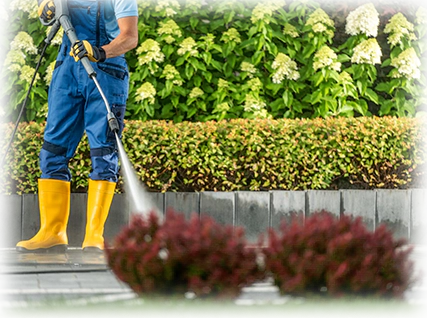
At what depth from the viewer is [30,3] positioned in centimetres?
968

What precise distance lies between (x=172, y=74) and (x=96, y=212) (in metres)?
2.62

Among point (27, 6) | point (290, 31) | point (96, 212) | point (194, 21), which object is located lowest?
point (96, 212)

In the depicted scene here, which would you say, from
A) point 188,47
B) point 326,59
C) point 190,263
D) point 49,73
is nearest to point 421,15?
point 326,59

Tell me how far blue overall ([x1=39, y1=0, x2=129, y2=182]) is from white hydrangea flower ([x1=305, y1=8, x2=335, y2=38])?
2994mm

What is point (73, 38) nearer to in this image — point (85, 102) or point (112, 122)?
point (85, 102)

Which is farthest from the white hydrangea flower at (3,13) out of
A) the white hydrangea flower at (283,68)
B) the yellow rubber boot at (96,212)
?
the yellow rubber boot at (96,212)

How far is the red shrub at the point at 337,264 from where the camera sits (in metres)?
4.32

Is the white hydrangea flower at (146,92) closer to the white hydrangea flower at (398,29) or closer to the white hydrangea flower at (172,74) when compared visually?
the white hydrangea flower at (172,74)

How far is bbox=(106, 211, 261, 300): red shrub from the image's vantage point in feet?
13.8

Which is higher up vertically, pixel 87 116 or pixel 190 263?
pixel 87 116

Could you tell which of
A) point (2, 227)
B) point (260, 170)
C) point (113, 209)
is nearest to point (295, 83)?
point (260, 170)

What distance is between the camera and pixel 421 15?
33.4 feet

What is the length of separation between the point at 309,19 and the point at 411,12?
148 cm

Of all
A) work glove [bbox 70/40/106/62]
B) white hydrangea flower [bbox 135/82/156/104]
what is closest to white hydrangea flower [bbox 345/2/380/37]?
white hydrangea flower [bbox 135/82/156/104]
